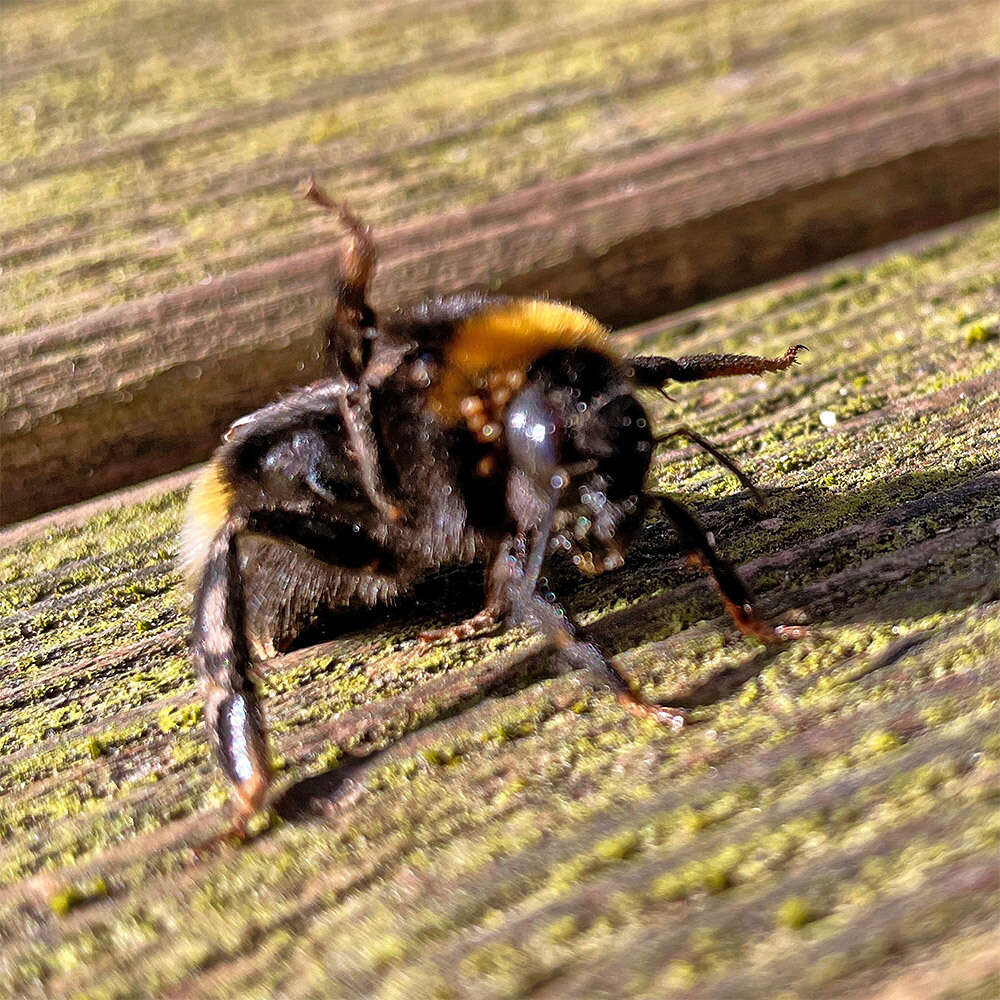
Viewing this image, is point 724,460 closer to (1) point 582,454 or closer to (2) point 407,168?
(1) point 582,454

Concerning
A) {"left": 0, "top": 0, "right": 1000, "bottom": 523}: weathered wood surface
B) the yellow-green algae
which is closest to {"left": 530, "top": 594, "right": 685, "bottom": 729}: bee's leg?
{"left": 0, "top": 0, "right": 1000, "bottom": 523}: weathered wood surface

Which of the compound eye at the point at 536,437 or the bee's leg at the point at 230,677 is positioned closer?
the bee's leg at the point at 230,677

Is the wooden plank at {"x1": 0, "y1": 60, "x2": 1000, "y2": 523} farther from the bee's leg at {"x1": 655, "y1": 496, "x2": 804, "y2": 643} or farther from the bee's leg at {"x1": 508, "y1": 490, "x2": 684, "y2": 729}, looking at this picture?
the bee's leg at {"x1": 655, "y1": 496, "x2": 804, "y2": 643}

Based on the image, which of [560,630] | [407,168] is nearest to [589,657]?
[560,630]

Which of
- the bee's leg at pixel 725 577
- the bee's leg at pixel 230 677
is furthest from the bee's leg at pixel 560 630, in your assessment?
the bee's leg at pixel 230 677

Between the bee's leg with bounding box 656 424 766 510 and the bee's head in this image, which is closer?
the bee's head

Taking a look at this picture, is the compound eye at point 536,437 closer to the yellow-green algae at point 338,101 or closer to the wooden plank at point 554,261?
the wooden plank at point 554,261
